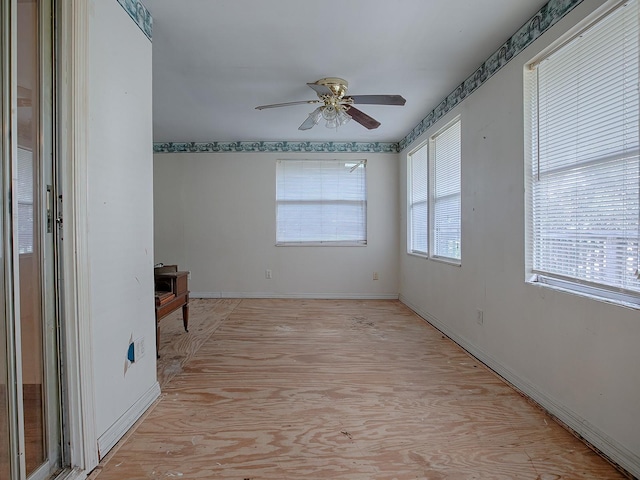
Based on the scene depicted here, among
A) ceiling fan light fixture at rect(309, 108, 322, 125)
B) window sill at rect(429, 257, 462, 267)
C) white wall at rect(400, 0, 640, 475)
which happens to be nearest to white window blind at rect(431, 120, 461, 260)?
window sill at rect(429, 257, 462, 267)

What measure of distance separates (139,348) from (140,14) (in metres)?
1.90

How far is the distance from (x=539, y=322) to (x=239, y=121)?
3504 mm

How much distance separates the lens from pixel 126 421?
1.65m

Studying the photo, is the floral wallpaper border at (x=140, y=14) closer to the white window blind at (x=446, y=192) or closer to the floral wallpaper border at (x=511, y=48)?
the floral wallpaper border at (x=511, y=48)

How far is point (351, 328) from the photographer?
135 inches

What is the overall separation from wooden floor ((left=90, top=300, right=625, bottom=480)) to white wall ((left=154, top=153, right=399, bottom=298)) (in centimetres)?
180

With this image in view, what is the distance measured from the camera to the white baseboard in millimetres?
1373

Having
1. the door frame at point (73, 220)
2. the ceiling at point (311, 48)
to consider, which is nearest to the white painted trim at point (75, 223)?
the door frame at point (73, 220)

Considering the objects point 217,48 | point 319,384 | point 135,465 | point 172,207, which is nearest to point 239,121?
point 217,48

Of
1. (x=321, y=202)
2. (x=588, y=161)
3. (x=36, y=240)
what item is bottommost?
(x=36, y=240)

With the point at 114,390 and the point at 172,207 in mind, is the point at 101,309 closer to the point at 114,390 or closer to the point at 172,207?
the point at 114,390

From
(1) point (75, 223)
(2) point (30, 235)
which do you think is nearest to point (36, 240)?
(2) point (30, 235)

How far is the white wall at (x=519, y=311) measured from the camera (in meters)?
1.43

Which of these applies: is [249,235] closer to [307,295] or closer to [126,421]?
[307,295]
